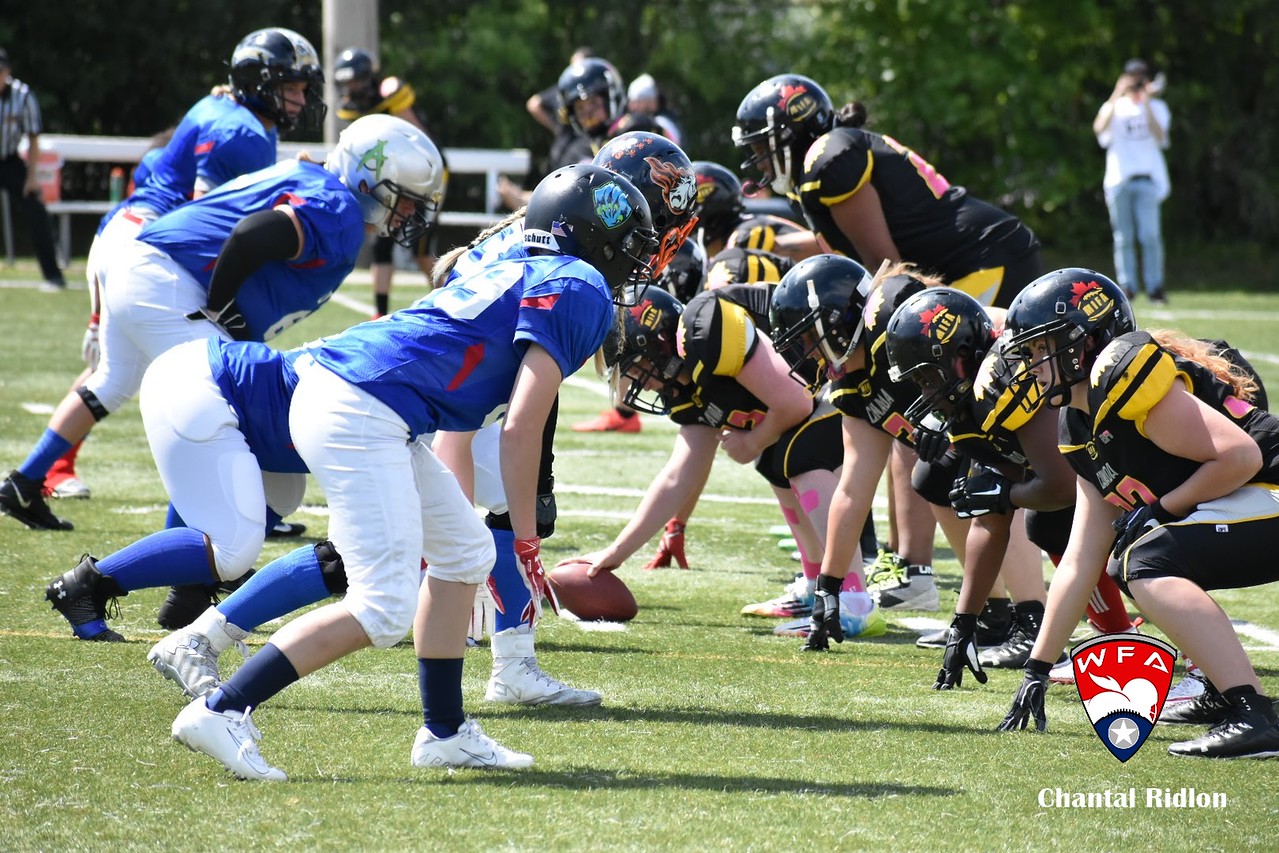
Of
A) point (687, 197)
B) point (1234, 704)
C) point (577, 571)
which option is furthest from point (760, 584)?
point (1234, 704)

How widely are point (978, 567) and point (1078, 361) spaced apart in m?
0.87

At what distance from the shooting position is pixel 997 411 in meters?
4.57

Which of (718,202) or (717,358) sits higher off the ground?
(718,202)

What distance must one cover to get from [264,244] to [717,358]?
159 cm

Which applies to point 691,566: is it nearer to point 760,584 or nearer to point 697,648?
point 760,584

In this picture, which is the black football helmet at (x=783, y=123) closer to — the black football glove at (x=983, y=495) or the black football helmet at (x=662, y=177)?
the black football helmet at (x=662, y=177)

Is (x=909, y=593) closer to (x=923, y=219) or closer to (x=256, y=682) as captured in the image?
(x=923, y=219)

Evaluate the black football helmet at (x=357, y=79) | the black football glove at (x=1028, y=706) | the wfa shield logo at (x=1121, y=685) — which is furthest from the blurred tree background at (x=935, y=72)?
the wfa shield logo at (x=1121, y=685)

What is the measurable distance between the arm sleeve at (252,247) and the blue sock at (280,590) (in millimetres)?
1488

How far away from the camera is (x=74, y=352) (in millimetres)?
11844

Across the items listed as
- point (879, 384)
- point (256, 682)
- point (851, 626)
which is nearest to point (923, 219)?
point (879, 384)

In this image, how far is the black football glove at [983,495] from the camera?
4730 mm

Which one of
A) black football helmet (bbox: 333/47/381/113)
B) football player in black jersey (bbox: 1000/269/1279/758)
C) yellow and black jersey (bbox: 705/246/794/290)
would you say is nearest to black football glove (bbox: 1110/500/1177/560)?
football player in black jersey (bbox: 1000/269/1279/758)

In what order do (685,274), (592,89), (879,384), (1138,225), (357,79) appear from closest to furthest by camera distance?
(879,384)
(685,274)
(592,89)
(357,79)
(1138,225)
